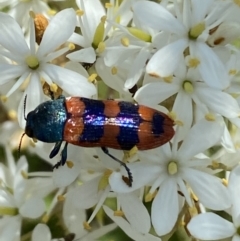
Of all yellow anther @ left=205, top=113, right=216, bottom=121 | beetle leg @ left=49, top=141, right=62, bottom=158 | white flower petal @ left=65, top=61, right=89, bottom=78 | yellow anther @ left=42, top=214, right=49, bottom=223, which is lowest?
yellow anther @ left=42, top=214, right=49, bottom=223

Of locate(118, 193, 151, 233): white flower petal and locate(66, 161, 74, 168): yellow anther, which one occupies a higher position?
locate(66, 161, 74, 168): yellow anther

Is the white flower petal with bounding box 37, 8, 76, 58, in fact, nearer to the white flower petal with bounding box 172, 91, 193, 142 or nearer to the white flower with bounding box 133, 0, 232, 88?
the white flower with bounding box 133, 0, 232, 88

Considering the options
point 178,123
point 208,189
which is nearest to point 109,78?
point 178,123

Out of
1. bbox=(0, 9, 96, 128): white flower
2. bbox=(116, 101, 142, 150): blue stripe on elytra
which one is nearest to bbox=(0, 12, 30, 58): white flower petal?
bbox=(0, 9, 96, 128): white flower

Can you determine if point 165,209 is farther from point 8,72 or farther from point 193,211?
point 8,72

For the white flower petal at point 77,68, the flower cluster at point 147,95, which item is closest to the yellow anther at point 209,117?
the flower cluster at point 147,95

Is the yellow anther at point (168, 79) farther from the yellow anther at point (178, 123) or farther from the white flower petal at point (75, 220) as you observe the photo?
the white flower petal at point (75, 220)
